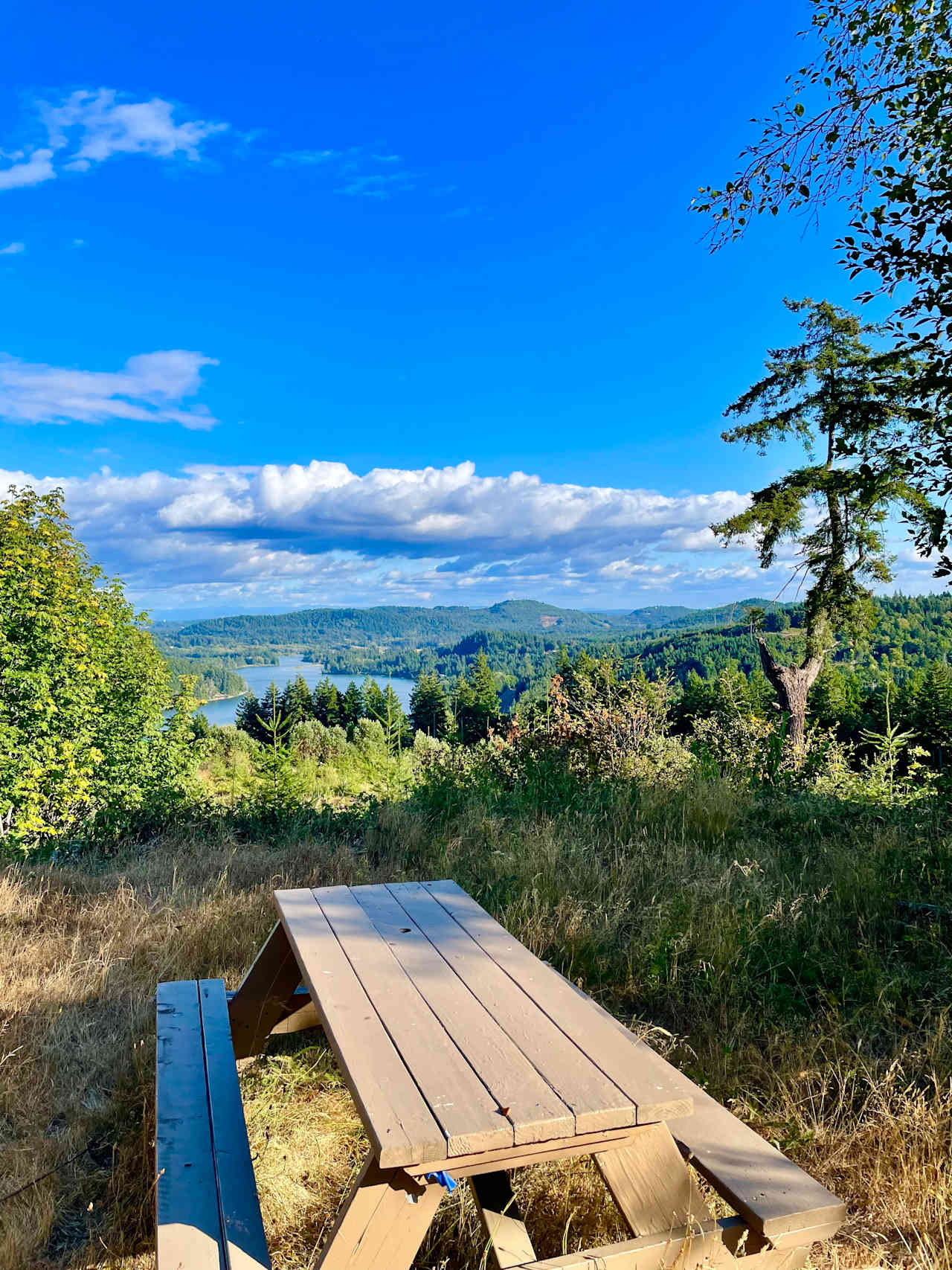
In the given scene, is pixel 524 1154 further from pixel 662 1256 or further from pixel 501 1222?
pixel 501 1222

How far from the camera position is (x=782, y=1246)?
5.05 ft

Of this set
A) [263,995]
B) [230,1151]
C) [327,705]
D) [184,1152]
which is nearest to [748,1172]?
[230,1151]

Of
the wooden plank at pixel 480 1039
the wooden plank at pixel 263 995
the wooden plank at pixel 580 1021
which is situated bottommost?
the wooden plank at pixel 263 995

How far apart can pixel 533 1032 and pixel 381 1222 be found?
19.8 inches

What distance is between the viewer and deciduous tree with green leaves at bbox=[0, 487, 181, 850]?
658 inches

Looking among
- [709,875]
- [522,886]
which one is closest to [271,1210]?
[522,886]

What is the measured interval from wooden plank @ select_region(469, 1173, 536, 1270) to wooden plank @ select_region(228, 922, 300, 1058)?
101cm

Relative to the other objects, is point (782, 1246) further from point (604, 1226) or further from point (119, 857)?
point (119, 857)

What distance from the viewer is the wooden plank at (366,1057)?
51.4 inches

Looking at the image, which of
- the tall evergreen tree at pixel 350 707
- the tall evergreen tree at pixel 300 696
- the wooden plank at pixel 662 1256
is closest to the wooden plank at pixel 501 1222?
the wooden plank at pixel 662 1256

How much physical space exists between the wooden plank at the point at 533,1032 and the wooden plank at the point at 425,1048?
0.51ft

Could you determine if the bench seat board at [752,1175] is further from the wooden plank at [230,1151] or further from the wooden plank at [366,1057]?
the wooden plank at [230,1151]

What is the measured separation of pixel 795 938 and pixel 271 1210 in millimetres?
2600

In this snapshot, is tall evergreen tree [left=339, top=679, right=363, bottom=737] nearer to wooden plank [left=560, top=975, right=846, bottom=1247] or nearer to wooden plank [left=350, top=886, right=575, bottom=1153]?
wooden plank [left=350, top=886, right=575, bottom=1153]
